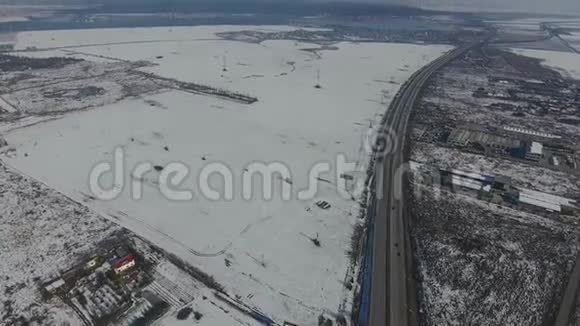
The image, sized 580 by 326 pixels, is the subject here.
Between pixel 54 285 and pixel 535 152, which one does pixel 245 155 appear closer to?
pixel 54 285

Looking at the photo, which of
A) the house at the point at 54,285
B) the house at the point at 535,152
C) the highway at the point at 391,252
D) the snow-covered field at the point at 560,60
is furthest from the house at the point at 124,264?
the snow-covered field at the point at 560,60

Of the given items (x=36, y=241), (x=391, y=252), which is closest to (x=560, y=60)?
(x=391, y=252)

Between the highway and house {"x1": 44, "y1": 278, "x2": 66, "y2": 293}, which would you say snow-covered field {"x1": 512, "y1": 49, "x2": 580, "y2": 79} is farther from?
house {"x1": 44, "y1": 278, "x2": 66, "y2": 293}

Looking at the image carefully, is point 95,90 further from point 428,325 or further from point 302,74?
point 428,325

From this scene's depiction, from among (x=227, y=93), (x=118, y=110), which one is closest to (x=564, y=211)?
(x=227, y=93)

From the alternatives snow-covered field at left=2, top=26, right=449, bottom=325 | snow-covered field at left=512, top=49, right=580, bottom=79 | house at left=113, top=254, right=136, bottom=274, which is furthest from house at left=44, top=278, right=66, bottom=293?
snow-covered field at left=512, top=49, right=580, bottom=79

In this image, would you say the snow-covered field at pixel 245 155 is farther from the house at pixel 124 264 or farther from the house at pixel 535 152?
the house at pixel 535 152
